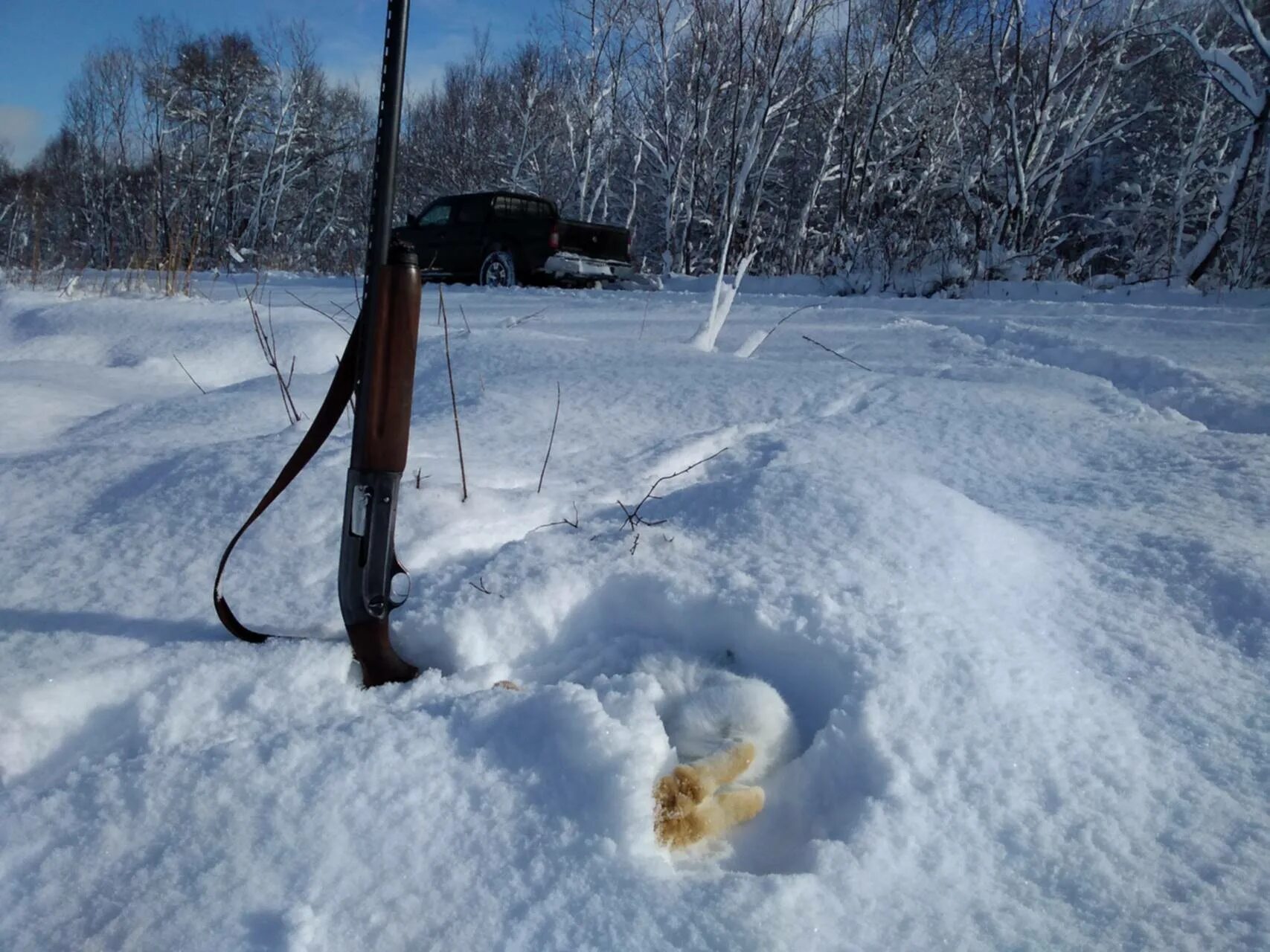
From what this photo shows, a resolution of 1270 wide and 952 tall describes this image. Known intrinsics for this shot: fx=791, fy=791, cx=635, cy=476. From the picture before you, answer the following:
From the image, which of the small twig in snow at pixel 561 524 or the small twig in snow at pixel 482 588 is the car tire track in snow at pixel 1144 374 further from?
the small twig in snow at pixel 482 588

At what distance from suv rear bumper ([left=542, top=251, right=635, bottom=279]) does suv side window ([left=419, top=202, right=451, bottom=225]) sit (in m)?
1.91

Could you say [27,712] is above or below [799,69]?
below

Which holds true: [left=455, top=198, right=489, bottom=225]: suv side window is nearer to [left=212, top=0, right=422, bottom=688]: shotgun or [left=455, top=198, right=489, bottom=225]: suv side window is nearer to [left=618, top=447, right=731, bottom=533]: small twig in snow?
[left=618, top=447, right=731, bottom=533]: small twig in snow

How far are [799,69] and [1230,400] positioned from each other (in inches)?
431

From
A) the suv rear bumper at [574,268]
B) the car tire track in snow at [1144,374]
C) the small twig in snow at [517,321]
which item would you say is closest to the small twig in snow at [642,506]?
the car tire track in snow at [1144,374]

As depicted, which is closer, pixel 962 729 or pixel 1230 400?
pixel 962 729

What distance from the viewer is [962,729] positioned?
99 centimetres

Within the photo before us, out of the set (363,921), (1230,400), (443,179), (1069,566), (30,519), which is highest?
(443,179)

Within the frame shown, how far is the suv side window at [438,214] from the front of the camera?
9789 millimetres

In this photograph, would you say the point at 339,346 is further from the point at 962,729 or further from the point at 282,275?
the point at 282,275

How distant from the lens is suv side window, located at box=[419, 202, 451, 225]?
9.79 meters

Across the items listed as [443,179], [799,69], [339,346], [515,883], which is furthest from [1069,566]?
[443,179]

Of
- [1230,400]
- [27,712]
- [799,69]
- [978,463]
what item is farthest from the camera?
[799,69]

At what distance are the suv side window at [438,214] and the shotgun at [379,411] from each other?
30.8 feet
